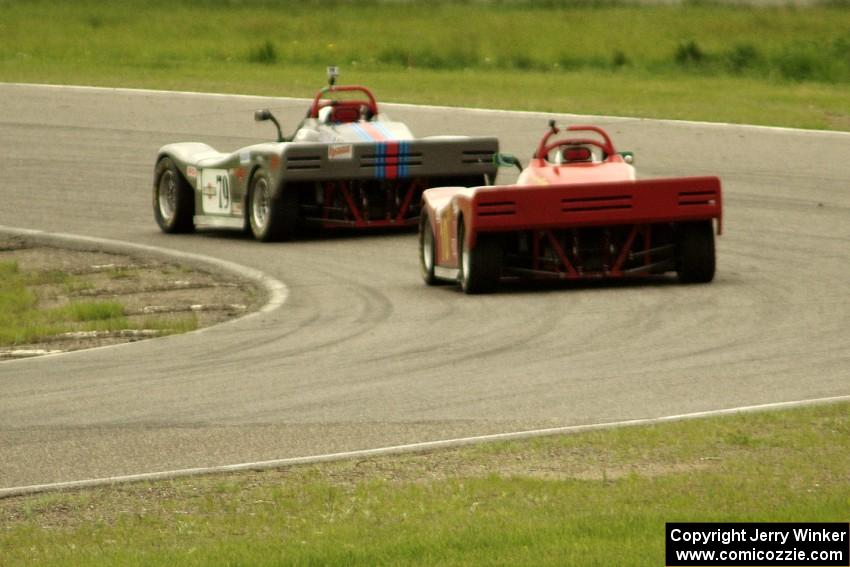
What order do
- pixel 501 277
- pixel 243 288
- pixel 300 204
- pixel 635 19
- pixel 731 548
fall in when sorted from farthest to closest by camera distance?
pixel 635 19 < pixel 300 204 < pixel 243 288 < pixel 501 277 < pixel 731 548

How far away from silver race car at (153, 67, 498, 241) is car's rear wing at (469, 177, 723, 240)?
3.93 meters

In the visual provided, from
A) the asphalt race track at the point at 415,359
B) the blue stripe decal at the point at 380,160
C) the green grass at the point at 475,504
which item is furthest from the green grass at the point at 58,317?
the green grass at the point at 475,504

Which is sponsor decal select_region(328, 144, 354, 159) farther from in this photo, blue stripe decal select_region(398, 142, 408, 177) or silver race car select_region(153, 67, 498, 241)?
blue stripe decal select_region(398, 142, 408, 177)

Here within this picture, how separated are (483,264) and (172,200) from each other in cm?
640

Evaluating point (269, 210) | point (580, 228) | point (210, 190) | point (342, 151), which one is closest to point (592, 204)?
point (580, 228)

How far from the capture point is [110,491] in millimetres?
7641

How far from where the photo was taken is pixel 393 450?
26.9 feet

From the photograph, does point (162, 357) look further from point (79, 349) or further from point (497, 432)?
point (497, 432)

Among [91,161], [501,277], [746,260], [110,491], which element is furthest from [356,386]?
[91,161]

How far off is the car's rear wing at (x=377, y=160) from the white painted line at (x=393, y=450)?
839 centimetres

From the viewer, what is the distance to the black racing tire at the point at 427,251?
14.2m

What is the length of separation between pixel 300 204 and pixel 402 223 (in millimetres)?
1008

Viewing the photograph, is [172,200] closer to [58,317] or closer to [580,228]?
[58,317]
